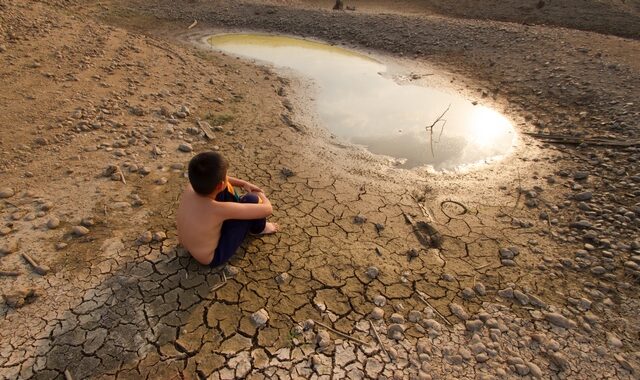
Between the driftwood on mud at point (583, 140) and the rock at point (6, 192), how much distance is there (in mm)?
7061

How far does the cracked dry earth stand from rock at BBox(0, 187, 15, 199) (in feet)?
0.08

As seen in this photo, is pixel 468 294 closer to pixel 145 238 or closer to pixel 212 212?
pixel 212 212

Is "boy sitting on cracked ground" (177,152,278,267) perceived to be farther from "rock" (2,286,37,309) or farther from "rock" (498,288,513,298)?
"rock" (498,288,513,298)

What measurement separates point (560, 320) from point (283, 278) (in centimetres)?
232

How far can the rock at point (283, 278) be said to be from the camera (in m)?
3.29

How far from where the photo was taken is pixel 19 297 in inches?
113

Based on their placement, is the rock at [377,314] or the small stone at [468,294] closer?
the rock at [377,314]

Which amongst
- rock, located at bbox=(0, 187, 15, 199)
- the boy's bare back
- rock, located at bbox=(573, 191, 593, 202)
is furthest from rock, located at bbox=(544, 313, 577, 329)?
rock, located at bbox=(0, 187, 15, 199)

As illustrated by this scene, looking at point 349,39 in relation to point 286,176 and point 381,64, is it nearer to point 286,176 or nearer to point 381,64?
point 381,64

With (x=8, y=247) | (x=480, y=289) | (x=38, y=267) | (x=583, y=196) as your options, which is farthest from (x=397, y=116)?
(x=8, y=247)

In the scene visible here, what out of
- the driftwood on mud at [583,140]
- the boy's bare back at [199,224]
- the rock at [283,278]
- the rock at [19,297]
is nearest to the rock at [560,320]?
the rock at [283,278]

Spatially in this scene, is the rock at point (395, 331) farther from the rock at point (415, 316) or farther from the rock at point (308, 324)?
the rock at point (308, 324)

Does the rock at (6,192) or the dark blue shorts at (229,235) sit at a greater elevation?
the dark blue shorts at (229,235)

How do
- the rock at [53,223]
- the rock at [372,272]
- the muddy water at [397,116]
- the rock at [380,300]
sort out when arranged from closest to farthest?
the rock at [380,300] → the rock at [372,272] → the rock at [53,223] → the muddy water at [397,116]
